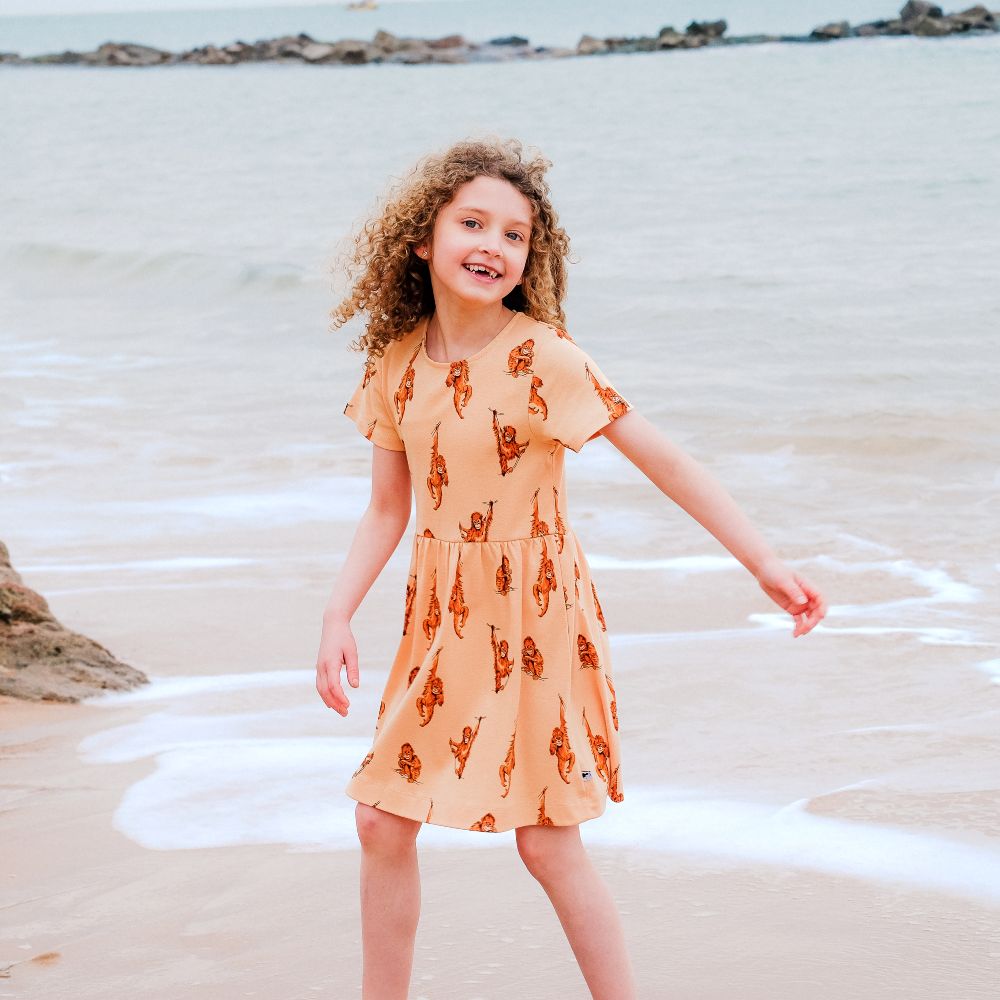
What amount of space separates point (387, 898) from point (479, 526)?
57cm

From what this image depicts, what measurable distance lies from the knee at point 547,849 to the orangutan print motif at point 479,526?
44 centimetres

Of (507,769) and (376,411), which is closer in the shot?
(507,769)

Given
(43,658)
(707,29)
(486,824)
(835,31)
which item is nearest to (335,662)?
(486,824)

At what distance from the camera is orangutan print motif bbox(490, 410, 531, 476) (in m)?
2.26

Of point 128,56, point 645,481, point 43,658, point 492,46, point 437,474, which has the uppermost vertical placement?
point 437,474

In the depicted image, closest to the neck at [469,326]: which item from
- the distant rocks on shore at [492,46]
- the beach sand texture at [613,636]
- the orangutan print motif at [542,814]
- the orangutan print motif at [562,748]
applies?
the orangutan print motif at [562,748]

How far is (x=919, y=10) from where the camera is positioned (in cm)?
4922

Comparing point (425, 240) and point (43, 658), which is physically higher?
point (425, 240)

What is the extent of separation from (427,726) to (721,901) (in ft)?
2.87

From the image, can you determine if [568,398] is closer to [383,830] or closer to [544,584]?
[544,584]

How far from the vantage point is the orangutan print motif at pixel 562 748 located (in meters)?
2.21

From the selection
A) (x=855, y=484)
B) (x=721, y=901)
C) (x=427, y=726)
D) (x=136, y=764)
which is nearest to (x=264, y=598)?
(x=136, y=764)

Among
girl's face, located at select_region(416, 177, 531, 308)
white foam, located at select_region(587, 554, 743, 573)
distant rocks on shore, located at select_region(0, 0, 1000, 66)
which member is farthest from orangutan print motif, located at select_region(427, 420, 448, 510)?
distant rocks on shore, located at select_region(0, 0, 1000, 66)

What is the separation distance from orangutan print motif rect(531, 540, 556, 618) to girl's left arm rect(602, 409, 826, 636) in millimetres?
209
